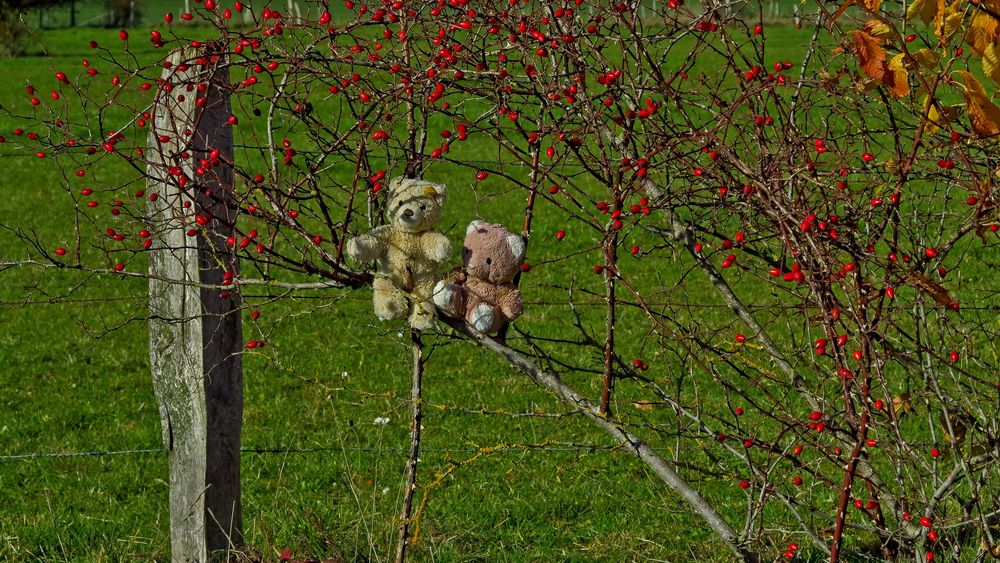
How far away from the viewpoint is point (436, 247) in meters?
2.95

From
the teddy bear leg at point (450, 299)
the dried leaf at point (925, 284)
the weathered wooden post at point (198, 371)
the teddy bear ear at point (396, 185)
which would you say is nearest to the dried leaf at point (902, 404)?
the dried leaf at point (925, 284)

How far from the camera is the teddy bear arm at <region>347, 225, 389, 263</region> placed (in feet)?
9.37

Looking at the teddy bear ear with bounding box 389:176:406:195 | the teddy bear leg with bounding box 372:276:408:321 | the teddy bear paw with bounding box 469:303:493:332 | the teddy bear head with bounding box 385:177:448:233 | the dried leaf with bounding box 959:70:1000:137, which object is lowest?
the teddy bear paw with bounding box 469:303:493:332

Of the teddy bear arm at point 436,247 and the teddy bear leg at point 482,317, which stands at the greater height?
the teddy bear arm at point 436,247

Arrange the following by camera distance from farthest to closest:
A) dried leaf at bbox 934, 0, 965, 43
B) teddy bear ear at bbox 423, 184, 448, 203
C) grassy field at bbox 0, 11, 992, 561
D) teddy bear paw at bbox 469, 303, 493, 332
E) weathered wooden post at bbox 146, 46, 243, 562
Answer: grassy field at bbox 0, 11, 992, 561
weathered wooden post at bbox 146, 46, 243, 562
teddy bear ear at bbox 423, 184, 448, 203
teddy bear paw at bbox 469, 303, 493, 332
dried leaf at bbox 934, 0, 965, 43

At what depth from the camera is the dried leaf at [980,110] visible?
7.01 feet

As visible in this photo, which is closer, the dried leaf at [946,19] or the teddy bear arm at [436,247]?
the dried leaf at [946,19]

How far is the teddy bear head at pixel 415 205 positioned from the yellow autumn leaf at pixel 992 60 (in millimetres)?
1305

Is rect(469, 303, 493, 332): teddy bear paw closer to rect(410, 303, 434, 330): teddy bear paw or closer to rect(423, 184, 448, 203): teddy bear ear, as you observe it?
rect(410, 303, 434, 330): teddy bear paw

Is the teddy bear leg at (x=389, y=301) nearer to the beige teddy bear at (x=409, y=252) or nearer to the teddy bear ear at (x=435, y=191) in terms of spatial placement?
the beige teddy bear at (x=409, y=252)

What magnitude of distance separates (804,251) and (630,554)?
252 cm

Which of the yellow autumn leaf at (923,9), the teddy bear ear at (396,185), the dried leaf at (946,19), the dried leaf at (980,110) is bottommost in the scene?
the teddy bear ear at (396,185)

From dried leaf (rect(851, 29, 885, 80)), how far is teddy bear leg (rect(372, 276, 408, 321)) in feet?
4.06

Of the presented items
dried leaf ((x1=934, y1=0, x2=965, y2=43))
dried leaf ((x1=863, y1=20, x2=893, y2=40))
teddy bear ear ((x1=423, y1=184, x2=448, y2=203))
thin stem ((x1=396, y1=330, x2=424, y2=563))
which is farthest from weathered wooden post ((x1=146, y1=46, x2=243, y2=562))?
dried leaf ((x1=934, y1=0, x2=965, y2=43))
